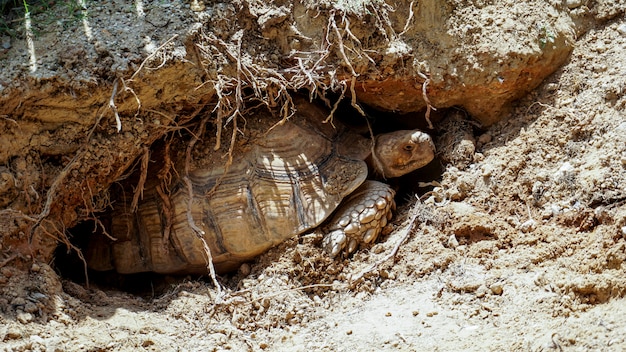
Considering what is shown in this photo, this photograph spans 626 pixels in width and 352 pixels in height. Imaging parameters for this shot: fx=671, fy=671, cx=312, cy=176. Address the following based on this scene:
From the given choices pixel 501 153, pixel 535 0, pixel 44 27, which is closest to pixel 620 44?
pixel 535 0

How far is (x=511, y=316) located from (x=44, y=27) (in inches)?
120

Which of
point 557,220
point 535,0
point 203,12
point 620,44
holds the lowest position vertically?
point 557,220

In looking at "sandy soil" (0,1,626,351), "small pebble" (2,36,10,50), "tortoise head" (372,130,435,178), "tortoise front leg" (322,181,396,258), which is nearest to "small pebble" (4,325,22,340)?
"sandy soil" (0,1,626,351)

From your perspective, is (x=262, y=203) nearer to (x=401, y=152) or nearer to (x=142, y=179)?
(x=142, y=179)

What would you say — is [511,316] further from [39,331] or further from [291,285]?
[39,331]

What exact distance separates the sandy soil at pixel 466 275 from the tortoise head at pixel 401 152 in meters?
0.15

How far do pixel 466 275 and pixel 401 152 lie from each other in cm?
127

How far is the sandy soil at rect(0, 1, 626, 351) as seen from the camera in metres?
3.27

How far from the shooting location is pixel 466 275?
146 inches

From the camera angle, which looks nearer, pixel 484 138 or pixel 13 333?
pixel 13 333

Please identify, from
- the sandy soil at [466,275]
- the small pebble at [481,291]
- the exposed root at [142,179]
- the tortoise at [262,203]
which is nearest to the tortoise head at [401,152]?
the tortoise at [262,203]

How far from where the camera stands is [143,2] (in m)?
4.05

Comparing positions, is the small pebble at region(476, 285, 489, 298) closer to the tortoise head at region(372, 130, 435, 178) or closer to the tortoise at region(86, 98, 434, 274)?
the tortoise at region(86, 98, 434, 274)

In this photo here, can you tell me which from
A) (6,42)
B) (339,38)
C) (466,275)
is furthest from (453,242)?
(6,42)
